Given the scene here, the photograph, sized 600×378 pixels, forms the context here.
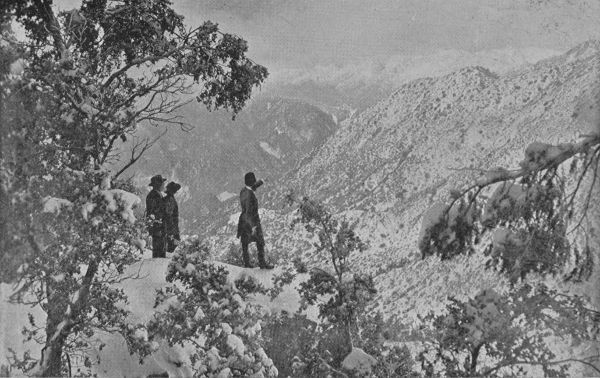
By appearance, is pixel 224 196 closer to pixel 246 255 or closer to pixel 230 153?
pixel 230 153

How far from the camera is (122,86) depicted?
712 centimetres

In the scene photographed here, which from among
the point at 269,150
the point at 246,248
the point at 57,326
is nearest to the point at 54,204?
the point at 57,326

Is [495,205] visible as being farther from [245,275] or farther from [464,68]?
[464,68]

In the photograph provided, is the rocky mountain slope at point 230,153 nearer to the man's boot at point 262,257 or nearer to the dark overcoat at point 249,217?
the man's boot at point 262,257

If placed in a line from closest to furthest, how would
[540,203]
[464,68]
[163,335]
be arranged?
[540,203] < [163,335] < [464,68]

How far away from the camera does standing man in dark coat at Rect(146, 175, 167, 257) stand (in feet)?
28.8

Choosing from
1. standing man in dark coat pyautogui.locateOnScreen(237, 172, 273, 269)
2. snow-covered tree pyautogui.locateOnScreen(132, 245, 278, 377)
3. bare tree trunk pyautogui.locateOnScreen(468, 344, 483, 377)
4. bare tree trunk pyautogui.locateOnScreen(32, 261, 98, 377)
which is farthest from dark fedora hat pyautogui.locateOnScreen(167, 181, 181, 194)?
bare tree trunk pyautogui.locateOnScreen(468, 344, 483, 377)

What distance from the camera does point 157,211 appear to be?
8977 millimetres

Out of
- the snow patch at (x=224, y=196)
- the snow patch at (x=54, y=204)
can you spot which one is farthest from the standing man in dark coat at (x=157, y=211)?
the snow patch at (x=224, y=196)

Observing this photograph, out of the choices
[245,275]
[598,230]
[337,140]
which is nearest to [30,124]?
[245,275]

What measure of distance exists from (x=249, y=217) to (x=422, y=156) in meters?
51.2

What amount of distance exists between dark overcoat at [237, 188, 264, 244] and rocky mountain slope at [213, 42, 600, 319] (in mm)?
4502

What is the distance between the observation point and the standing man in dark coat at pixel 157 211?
8.77 m

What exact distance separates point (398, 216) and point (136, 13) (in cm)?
3264
